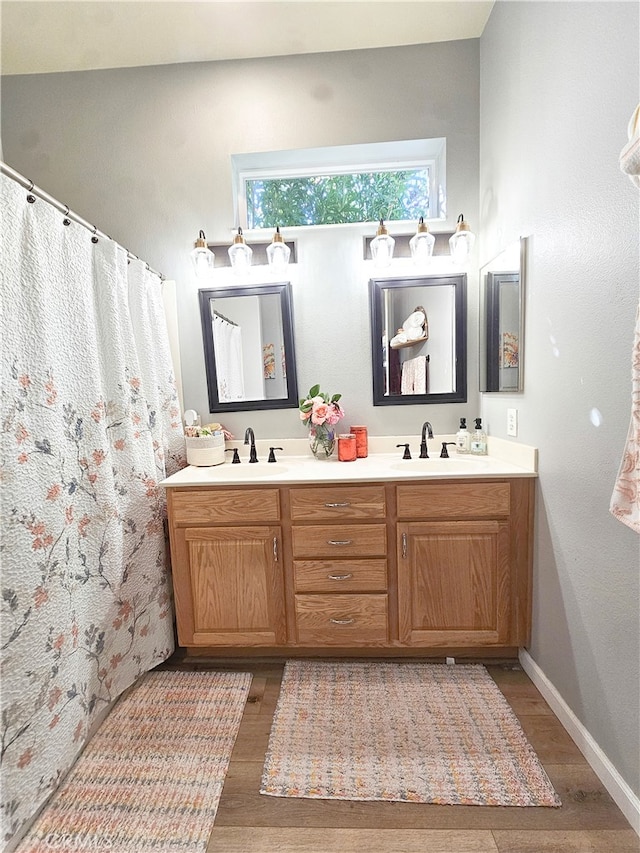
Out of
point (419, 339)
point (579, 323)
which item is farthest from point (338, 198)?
point (579, 323)

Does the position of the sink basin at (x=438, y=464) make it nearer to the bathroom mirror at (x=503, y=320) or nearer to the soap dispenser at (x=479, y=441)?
the soap dispenser at (x=479, y=441)

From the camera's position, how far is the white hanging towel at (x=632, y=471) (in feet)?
2.82

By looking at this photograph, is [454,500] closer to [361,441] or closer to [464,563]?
[464,563]

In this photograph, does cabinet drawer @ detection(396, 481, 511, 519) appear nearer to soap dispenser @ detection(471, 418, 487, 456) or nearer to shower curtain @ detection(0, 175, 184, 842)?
soap dispenser @ detection(471, 418, 487, 456)

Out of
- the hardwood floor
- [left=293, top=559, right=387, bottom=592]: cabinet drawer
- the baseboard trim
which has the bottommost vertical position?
the hardwood floor

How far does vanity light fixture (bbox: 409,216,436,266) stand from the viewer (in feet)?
6.05

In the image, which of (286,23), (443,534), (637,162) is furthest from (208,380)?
(637,162)

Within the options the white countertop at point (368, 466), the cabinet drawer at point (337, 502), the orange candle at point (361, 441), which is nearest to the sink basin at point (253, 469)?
the white countertop at point (368, 466)

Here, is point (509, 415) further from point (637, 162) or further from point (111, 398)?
point (111, 398)

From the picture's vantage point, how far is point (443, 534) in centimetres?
159

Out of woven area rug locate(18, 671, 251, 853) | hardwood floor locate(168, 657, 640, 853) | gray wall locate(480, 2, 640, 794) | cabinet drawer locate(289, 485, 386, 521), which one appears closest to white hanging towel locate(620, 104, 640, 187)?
gray wall locate(480, 2, 640, 794)

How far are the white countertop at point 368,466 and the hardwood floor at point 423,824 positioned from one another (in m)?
0.98

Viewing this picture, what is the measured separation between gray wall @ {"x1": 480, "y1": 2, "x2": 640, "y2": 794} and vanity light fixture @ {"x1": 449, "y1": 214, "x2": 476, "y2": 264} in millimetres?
228

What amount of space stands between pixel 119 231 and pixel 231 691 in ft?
7.69
